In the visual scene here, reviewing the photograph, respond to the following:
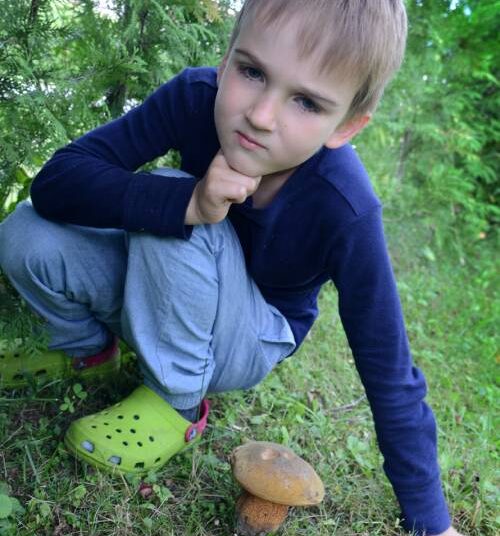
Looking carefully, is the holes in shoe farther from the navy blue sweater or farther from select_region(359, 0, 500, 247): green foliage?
select_region(359, 0, 500, 247): green foliage

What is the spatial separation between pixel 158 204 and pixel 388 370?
856 millimetres

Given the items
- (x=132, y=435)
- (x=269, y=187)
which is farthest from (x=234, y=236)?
(x=132, y=435)

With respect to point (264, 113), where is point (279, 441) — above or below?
below

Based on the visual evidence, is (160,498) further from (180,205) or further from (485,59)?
(485,59)

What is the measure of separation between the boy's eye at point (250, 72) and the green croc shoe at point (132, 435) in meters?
1.06

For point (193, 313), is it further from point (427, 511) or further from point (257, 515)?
point (427, 511)

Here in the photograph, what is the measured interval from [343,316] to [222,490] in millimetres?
674

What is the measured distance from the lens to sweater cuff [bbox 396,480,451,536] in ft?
6.42

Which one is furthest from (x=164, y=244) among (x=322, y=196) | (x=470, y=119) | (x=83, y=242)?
(x=470, y=119)

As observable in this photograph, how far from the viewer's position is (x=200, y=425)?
2182 mm

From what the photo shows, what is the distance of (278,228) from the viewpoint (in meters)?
2.00

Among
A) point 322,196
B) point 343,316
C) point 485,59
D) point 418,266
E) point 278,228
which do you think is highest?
point 485,59

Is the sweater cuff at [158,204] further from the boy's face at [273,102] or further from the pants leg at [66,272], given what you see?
the pants leg at [66,272]

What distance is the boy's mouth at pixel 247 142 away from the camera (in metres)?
1.69
